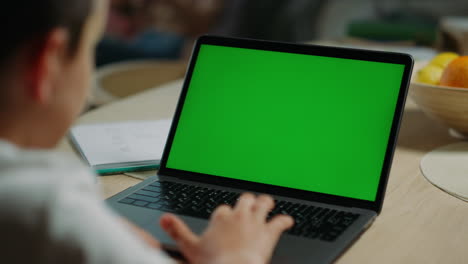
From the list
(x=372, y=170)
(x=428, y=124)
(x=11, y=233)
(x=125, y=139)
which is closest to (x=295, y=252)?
(x=372, y=170)

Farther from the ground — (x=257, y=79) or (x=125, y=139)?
(x=257, y=79)

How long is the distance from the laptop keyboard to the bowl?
0.38m

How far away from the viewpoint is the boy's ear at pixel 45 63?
53 centimetres

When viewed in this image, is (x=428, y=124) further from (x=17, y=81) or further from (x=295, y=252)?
(x=17, y=81)

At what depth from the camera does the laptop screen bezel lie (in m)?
0.83

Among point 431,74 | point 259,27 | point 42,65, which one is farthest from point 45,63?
point 259,27

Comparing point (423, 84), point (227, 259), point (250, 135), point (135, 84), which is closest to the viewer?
point (227, 259)

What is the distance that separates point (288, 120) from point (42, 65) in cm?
46

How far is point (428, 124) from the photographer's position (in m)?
1.25

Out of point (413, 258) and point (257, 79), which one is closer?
point (413, 258)

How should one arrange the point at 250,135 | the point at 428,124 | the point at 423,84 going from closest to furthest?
the point at 250,135
the point at 423,84
the point at 428,124

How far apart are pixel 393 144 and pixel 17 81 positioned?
0.50m

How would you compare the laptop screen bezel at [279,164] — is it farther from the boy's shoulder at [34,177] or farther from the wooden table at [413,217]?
the boy's shoulder at [34,177]

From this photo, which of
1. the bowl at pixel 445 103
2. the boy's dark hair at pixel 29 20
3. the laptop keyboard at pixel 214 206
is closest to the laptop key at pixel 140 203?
the laptop keyboard at pixel 214 206
